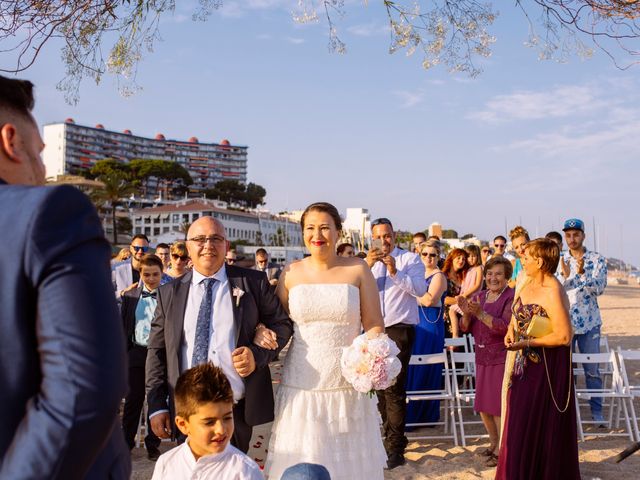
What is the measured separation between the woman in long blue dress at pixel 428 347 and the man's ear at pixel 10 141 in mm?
6445

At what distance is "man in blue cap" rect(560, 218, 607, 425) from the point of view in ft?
25.6

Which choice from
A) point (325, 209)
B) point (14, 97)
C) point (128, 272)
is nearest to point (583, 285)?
point (325, 209)

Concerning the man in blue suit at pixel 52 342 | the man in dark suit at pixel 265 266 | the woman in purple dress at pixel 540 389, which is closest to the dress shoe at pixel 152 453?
the woman in purple dress at pixel 540 389

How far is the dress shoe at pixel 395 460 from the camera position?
242 inches

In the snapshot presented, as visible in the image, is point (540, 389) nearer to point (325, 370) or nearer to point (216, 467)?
point (325, 370)

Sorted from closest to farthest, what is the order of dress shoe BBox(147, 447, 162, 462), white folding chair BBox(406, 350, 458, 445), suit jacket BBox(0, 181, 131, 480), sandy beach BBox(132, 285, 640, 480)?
suit jacket BBox(0, 181, 131, 480) → sandy beach BBox(132, 285, 640, 480) → dress shoe BBox(147, 447, 162, 462) → white folding chair BBox(406, 350, 458, 445)

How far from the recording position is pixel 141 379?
6.31m

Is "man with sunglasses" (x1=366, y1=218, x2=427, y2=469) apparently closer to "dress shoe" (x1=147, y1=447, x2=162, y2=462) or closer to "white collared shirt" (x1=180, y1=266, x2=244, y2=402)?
"white collared shirt" (x1=180, y1=266, x2=244, y2=402)

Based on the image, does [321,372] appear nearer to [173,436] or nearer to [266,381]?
[266,381]

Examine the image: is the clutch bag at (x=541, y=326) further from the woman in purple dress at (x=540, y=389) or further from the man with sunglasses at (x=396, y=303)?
the man with sunglasses at (x=396, y=303)

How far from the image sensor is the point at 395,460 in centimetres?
618

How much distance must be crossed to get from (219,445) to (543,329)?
2.99 m

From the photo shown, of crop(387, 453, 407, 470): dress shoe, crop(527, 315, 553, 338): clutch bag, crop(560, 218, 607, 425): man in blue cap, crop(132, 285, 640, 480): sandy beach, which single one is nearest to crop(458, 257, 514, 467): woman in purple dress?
crop(132, 285, 640, 480): sandy beach

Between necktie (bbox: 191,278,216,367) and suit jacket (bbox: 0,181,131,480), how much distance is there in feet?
Result: 9.43
